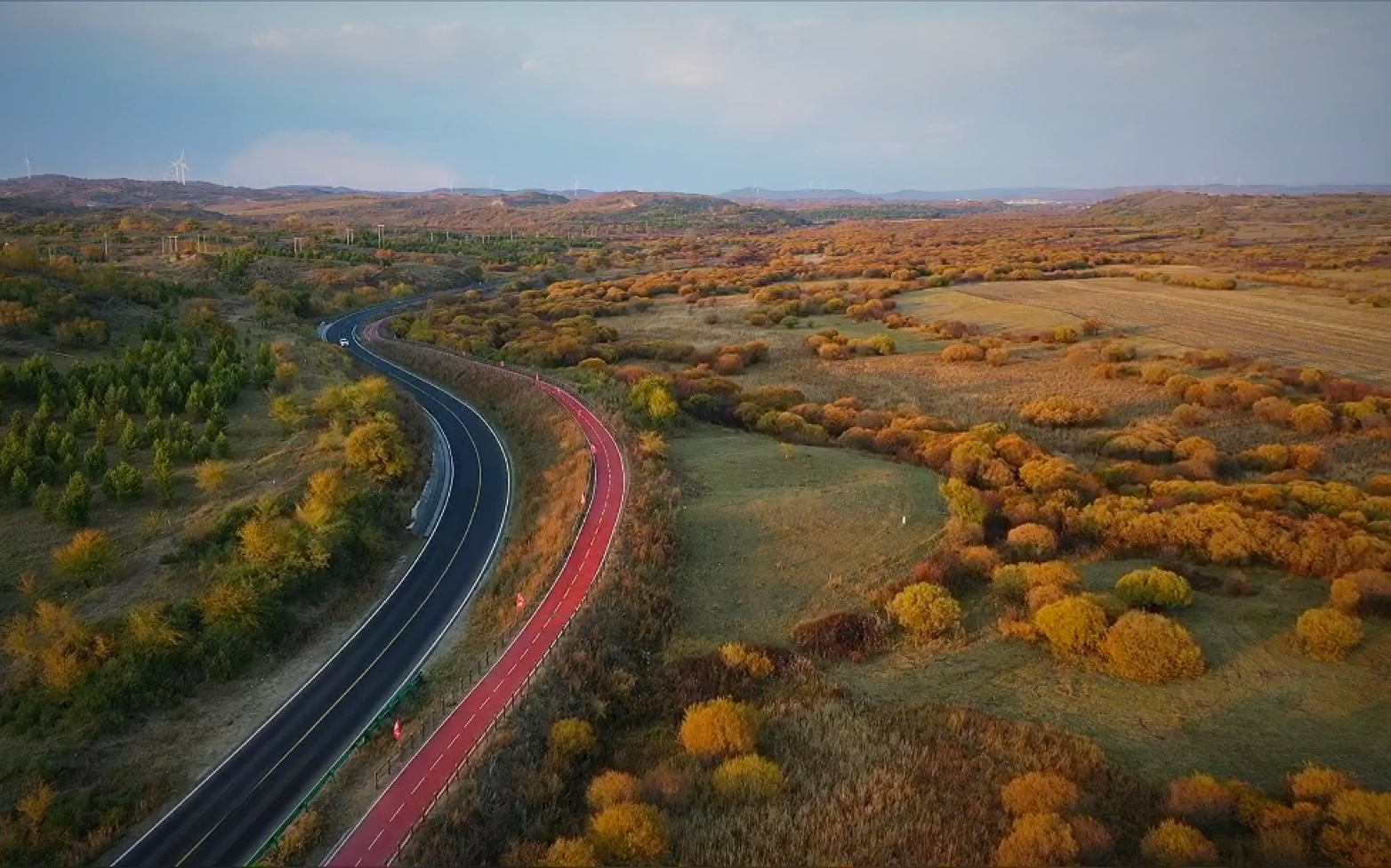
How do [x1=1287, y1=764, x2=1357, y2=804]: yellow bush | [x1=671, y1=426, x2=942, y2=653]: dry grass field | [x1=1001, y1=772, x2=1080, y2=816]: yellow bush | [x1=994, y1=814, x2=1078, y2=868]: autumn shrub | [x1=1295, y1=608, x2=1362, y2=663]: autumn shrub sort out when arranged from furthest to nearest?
[x1=671, y1=426, x2=942, y2=653]: dry grass field → [x1=1295, y1=608, x2=1362, y2=663]: autumn shrub → [x1=1001, y1=772, x2=1080, y2=816]: yellow bush → [x1=1287, y1=764, x2=1357, y2=804]: yellow bush → [x1=994, y1=814, x2=1078, y2=868]: autumn shrub

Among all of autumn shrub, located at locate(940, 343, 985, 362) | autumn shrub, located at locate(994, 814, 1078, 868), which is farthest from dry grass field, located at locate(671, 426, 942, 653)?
autumn shrub, located at locate(940, 343, 985, 362)

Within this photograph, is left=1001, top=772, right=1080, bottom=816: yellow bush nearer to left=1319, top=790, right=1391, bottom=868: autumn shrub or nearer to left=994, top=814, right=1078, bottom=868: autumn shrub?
left=994, top=814, right=1078, bottom=868: autumn shrub

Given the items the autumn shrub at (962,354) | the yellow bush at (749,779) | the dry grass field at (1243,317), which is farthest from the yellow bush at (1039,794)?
the dry grass field at (1243,317)

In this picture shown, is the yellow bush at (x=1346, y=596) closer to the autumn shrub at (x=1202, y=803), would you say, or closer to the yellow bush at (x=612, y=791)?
the autumn shrub at (x=1202, y=803)

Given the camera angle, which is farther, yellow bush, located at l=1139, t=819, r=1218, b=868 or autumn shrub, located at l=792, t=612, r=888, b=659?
autumn shrub, located at l=792, t=612, r=888, b=659

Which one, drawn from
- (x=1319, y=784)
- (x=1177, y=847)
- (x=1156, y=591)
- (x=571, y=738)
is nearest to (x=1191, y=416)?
(x=1156, y=591)

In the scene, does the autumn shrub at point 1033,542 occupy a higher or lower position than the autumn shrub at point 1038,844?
higher

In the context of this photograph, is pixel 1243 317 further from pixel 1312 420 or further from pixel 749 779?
pixel 749 779

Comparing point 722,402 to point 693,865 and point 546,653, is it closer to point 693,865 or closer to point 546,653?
point 546,653
